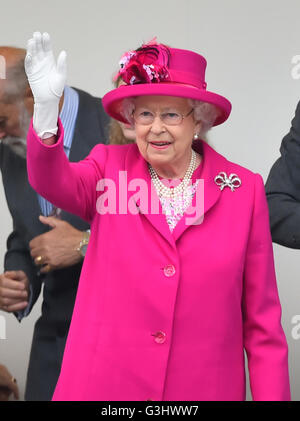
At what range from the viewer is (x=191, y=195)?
1.86 metres

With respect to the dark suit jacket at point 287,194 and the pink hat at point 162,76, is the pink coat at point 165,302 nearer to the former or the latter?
the pink hat at point 162,76

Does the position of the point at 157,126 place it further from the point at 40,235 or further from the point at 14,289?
the point at 14,289

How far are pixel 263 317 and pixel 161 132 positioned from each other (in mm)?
601

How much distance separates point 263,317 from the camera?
1.87 m

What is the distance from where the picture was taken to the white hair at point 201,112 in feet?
5.98

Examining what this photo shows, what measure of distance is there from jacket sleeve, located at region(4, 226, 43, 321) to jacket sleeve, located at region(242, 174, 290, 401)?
134cm

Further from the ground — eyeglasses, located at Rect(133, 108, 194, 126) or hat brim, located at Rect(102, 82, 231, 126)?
hat brim, located at Rect(102, 82, 231, 126)

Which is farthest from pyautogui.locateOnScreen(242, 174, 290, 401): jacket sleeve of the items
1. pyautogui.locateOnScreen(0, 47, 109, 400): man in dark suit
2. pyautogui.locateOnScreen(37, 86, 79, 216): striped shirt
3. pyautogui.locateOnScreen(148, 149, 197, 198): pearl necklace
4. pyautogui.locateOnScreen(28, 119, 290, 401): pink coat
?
pyautogui.locateOnScreen(37, 86, 79, 216): striped shirt

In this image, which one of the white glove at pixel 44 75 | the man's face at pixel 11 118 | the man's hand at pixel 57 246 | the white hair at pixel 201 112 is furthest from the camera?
the man's face at pixel 11 118

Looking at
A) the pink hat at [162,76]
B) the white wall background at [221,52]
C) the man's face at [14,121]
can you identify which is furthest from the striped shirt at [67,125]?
the pink hat at [162,76]

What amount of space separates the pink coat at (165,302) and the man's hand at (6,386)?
1.49m

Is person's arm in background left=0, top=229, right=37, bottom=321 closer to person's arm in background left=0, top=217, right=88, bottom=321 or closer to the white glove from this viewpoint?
person's arm in background left=0, top=217, right=88, bottom=321

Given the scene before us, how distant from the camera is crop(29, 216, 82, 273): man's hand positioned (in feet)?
9.28

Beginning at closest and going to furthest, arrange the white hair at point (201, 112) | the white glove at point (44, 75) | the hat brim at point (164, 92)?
the white glove at point (44, 75) < the hat brim at point (164, 92) < the white hair at point (201, 112)
